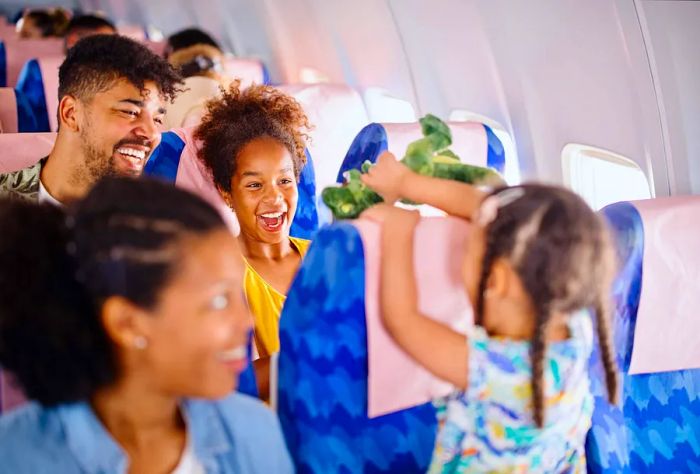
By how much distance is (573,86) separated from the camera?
254 cm

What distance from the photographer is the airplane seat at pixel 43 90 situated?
142 inches

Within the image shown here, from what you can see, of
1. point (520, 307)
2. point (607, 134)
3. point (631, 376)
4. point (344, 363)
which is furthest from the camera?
point (607, 134)

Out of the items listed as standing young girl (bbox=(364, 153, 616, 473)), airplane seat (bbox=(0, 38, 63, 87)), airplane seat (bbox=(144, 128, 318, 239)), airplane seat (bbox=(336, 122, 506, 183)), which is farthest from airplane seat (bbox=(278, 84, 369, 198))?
airplane seat (bbox=(0, 38, 63, 87))

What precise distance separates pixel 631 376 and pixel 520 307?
1.82 feet

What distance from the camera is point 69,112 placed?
231cm

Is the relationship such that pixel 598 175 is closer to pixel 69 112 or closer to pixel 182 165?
pixel 182 165

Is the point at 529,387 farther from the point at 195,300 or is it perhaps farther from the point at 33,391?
the point at 33,391

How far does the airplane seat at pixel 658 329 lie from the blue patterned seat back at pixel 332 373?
0.54 metres

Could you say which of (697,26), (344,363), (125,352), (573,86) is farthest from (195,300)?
(573,86)

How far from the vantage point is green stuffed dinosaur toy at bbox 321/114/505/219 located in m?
1.50

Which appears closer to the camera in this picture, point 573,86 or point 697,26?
point 697,26

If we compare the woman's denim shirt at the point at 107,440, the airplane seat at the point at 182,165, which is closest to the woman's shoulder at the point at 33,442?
the woman's denim shirt at the point at 107,440

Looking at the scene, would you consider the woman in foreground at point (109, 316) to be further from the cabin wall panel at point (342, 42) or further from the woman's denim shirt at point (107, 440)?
the cabin wall panel at point (342, 42)

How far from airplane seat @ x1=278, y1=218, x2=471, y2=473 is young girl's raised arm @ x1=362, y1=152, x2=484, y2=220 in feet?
0.11
